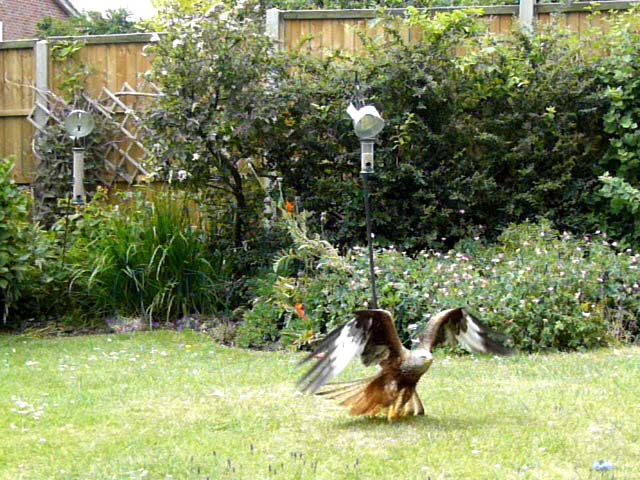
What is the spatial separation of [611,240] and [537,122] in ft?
4.27

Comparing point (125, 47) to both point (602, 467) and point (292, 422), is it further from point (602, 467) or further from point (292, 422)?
point (602, 467)

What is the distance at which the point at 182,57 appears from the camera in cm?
844

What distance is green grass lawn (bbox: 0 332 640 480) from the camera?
12.8 ft

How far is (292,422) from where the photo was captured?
4.65 m

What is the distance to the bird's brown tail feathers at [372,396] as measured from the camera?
4512mm

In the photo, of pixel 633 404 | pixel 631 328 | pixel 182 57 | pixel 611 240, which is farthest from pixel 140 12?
pixel 633 404

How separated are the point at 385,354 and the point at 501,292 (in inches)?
103

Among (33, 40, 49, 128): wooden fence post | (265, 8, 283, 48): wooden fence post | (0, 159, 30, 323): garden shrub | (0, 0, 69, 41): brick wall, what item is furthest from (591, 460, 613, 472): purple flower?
(0, 0, 69, 41): brick wall

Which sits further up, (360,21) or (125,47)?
(360,21)

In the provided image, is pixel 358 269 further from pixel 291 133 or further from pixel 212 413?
pixel 212 413

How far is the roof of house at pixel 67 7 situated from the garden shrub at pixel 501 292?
19.6 metres

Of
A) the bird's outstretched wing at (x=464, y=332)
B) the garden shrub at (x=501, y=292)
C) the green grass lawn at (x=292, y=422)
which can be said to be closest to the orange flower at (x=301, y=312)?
the garden shrub at (x=501, y=292)

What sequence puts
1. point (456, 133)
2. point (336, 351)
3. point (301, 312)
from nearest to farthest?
point (336, 351)
point (301, 312)
point (456, 133)

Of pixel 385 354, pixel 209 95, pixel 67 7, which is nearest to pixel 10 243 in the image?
pixel 209 95
